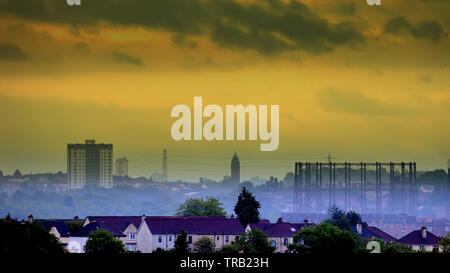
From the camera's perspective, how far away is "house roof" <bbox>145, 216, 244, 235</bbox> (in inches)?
3575

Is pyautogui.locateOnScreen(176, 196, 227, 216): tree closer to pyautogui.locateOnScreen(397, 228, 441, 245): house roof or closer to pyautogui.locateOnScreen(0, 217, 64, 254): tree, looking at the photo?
pyautogui.locateOnScreen(397, 228, 441, 245): house roof

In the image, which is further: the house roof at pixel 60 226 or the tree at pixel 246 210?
the tree at pixel 246 210

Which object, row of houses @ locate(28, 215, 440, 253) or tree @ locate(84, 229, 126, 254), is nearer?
tree @ locate(84, 229, 126, 254)

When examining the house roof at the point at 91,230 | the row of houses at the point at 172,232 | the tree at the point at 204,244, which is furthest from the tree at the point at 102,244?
the tree at the point at 204,244

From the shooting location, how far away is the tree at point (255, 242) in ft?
261

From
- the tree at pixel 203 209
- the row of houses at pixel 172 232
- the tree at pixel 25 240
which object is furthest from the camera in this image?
the tree at pixel 203 209

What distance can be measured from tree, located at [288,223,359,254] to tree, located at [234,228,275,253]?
5.04 meters

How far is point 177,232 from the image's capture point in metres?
91.2

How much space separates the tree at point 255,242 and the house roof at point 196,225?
21.0 feet

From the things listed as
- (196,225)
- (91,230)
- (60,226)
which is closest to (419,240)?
(196,225)

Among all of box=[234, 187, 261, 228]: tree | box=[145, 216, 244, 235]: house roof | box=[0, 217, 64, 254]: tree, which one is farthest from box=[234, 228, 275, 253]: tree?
box=[0, 217, 64, 254]: tree

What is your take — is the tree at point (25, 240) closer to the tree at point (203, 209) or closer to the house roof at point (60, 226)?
the house roof at point (60, 226)
